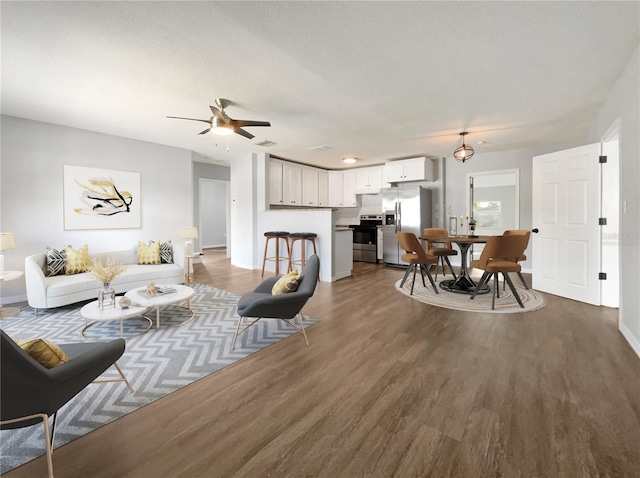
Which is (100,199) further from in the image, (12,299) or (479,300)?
(479,300)

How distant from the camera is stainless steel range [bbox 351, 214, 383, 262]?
7.21m

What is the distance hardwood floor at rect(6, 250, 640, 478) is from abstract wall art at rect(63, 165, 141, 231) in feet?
13.7

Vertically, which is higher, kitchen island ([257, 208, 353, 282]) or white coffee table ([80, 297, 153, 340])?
kitchen island ([257, 208, 353, 282])

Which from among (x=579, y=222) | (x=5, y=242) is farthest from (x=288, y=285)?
(x=579, y=222)

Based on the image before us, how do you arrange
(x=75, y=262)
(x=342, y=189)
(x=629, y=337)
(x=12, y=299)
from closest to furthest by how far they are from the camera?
1. (x=629, y=337)
2. (x=75, y=262)
3. (x=12, y=299)
4. (x=342, y=189)

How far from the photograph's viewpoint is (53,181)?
4.39 metres

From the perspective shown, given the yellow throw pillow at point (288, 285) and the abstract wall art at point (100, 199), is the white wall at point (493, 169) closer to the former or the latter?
the yellow throw pillow at point (288, 285)

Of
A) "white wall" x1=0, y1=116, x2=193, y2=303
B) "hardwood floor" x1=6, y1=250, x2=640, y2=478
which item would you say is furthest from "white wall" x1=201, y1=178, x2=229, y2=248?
"hardwood floor" x1=6, y1=250, x2=640, y2=478

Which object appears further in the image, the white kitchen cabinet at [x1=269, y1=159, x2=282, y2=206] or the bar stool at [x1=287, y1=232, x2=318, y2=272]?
the white kitchen cabinet at [x1=269, y1=159, x2=282, y2=206]

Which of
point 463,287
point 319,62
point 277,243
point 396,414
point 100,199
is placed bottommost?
point 396,414

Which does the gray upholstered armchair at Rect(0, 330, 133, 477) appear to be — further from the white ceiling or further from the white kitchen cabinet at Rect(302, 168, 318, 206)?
the white kitchen cabinet at Rect(302, 168, 318, 206)

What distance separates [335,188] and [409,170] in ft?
7.35

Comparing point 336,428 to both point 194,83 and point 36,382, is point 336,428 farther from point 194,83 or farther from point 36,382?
point 194,83

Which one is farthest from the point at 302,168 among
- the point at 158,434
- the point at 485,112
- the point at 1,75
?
the point at 158,434
